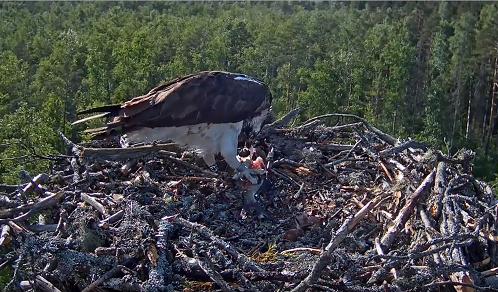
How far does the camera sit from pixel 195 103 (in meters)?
5.00

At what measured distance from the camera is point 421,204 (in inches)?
182

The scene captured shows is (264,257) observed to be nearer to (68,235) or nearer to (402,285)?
(402,285)

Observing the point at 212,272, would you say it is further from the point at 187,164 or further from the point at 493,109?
the point at 493,109

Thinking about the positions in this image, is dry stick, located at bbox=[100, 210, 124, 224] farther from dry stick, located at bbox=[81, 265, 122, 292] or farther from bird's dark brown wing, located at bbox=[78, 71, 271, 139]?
bird's dark brown wing, located at bbox=[78, 71, 271, 139]

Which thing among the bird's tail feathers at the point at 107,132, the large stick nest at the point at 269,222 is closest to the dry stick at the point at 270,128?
the large stick nest at the point at 269,222

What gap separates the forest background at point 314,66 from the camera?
864 inches

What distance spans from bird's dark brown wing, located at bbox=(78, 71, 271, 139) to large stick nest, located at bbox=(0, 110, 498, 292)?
0.39 m

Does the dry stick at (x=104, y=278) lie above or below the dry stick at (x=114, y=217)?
below

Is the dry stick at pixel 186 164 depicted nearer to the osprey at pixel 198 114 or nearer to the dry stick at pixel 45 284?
the osprey at pixel 198 114

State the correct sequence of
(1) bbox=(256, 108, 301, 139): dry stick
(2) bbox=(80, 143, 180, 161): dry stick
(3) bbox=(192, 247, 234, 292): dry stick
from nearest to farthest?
(3) bbox=(192, 247, 234, 292): dry stick, (2) bbox=(80, 143, 180, 161): dry stick, (1) bbox=(256, 108, 301, 139): dry stick

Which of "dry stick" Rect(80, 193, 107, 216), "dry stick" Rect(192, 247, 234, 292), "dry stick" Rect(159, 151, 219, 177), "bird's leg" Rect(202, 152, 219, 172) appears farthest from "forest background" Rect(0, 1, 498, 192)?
"dry stick" Rect(192, 247, 234, 292)

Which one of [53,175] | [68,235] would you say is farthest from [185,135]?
[68,235]

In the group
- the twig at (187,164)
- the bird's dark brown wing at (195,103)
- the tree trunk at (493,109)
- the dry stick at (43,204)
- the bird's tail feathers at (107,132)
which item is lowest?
the tree trunk at (493,109)

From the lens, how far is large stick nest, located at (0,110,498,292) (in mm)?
3609
